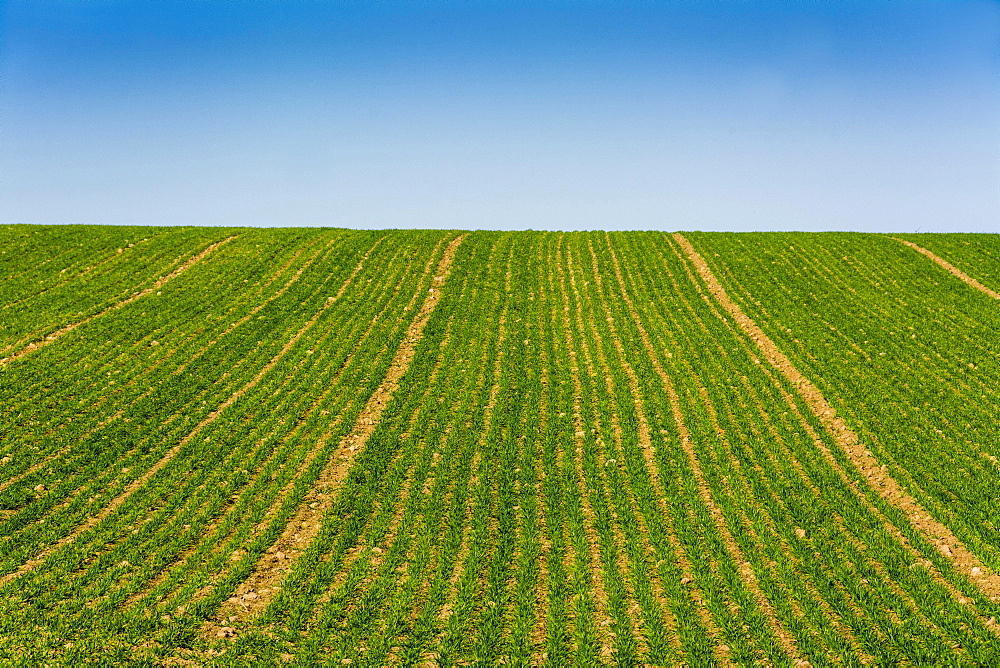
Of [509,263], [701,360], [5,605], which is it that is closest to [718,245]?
[509,263]

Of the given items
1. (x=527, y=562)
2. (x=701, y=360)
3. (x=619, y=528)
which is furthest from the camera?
(x=701, y=360)

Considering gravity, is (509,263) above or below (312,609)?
above

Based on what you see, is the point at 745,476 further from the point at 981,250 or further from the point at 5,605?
the point at 981,250

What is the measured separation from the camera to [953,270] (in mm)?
27531

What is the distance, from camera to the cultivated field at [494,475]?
749 cm

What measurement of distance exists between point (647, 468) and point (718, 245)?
23980mm

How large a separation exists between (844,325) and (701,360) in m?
7.04

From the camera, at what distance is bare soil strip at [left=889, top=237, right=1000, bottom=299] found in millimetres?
24625

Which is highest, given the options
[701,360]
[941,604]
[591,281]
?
[591,281]

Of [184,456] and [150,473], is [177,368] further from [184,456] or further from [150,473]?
[150,473]

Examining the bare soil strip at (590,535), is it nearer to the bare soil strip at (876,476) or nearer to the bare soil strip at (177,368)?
the bare soil strip at (876,476)

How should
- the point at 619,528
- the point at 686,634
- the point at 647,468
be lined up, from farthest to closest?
the point at 647,468
the point at 619,528
the point at 686,634

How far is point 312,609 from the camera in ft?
25.7

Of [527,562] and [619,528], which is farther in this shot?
[619,528]
